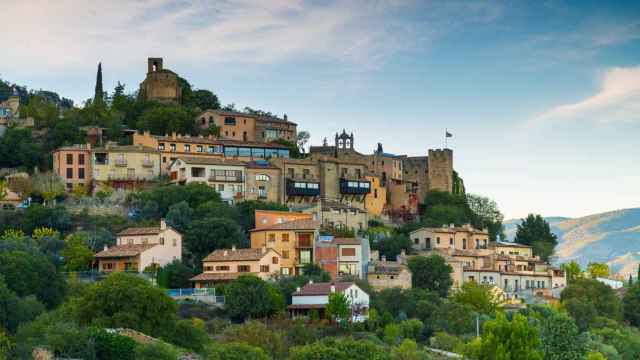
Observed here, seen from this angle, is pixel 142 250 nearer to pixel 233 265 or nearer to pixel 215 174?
pixel 233 265

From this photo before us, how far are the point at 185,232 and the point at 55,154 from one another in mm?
13239

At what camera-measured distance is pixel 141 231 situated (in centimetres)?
7000

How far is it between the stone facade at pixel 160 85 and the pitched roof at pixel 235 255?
2956cm

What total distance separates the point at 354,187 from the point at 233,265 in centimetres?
2068

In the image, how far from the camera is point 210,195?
77125 mm

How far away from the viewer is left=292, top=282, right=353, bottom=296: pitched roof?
64625 millimetres

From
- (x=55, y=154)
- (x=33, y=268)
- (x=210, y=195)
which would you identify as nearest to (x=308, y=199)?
(x=210, y=195)

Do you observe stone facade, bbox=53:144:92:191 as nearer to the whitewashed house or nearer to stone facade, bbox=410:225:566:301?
the whitewashed house

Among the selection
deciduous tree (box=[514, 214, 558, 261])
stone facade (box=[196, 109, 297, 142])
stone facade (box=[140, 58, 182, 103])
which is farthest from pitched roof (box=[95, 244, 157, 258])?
deciduous tree (box=[514, 214, 558, 261])

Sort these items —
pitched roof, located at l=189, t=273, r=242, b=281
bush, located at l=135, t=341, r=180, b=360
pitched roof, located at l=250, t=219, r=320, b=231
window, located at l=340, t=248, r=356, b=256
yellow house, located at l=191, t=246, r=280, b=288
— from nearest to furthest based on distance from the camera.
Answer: bush, located at l=135, t=341, r=180, b=360 → pitched roof, located at l=189, t=273, r=242, b=281 → yellow house, located at l=191, t=246, r=280, b=288 → pitched roof, located at l=250, t=219, r=320, b=231 → window, located at l=340, t=248, r=356, b=256

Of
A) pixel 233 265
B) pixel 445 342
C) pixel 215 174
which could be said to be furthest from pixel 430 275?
pixel 215 174

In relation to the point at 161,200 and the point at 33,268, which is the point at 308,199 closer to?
the point at 161,200

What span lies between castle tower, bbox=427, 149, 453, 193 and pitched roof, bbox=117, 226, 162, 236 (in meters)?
29.2

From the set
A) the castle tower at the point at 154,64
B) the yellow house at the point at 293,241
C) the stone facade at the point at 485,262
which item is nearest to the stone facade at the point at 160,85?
the castle tower at the point at 154,64
